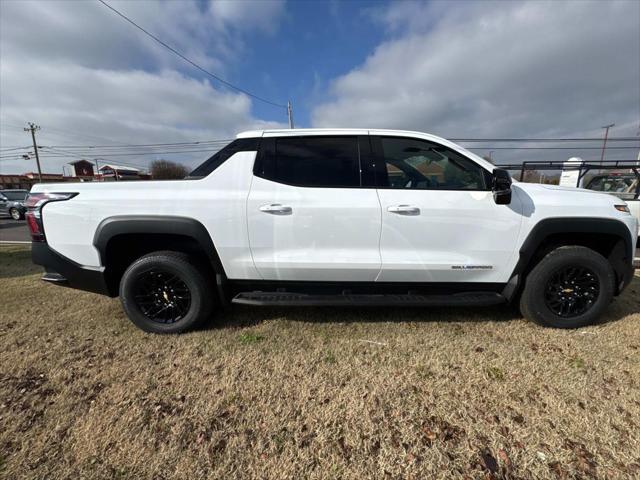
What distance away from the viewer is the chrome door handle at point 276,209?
103 inches

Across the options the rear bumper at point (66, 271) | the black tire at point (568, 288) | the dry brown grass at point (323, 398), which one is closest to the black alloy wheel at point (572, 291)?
the black tire at point (568, 288)

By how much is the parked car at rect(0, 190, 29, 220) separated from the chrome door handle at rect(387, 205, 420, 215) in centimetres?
1833

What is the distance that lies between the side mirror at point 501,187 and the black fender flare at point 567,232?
38cm

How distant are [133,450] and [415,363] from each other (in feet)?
6.31

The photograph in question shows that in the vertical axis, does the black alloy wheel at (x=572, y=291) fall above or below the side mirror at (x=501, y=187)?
below

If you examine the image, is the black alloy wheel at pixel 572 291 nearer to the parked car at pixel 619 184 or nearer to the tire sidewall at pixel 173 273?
the tire sidewall at pixel 173 273

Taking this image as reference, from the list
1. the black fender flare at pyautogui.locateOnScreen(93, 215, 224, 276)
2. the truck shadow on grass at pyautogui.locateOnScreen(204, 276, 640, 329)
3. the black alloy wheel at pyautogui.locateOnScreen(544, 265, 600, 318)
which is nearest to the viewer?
the black fender flare at pyautogui.locateOnScreen(93, 215, 224, 276)

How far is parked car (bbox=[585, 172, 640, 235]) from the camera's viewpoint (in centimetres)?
630

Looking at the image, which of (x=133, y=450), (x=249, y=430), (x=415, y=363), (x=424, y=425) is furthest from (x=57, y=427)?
(x=415, y=363)

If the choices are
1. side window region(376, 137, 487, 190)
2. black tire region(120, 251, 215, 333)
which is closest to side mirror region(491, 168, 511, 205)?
side window region(376, 137, 487, 190)

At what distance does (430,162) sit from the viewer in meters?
2.89

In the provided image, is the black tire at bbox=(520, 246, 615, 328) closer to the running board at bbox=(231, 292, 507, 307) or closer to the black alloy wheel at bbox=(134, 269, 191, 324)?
the running board at bbox=(231, 292, 507, 307)

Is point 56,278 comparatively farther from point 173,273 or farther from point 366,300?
point 366,300

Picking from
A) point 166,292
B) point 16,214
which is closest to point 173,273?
point 166,292
